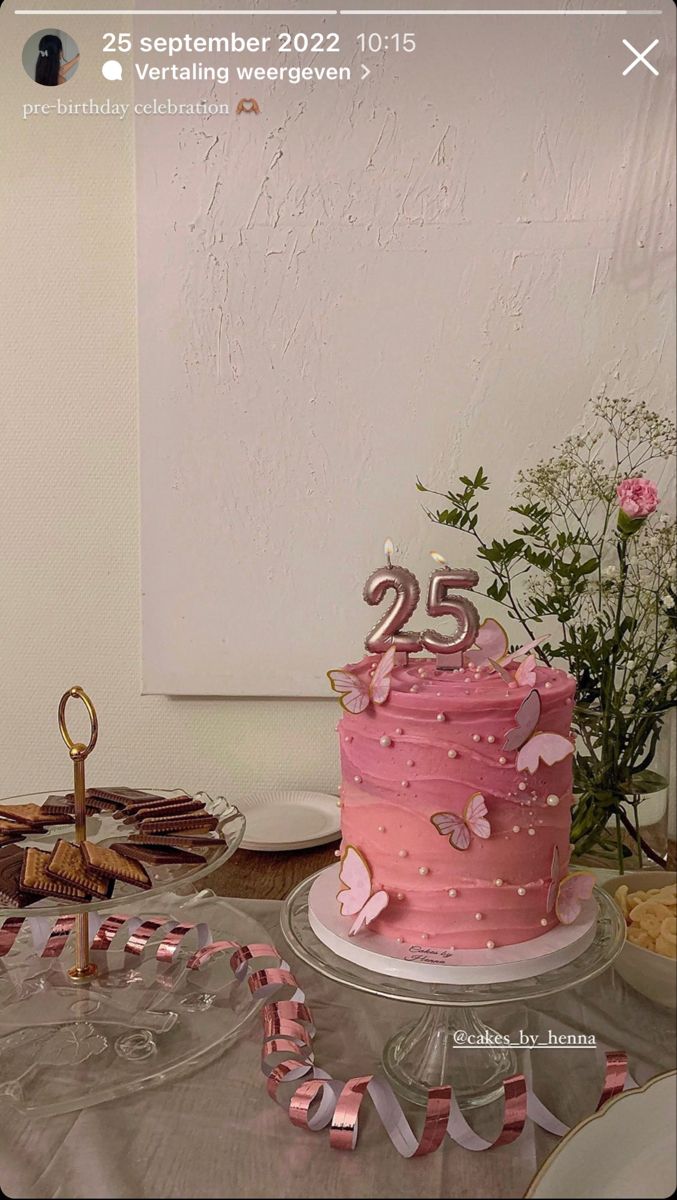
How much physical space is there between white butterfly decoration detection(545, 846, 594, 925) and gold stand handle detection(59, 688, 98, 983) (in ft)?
1.31

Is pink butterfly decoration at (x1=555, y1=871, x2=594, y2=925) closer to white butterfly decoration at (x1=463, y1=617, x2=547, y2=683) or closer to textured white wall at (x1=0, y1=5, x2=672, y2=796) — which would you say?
white butterfly decoration at (x1=463, y1=617, x2=547, y2=683)

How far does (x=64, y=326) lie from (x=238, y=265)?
26 cm

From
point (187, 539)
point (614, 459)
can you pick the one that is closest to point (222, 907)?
point (187, 539)

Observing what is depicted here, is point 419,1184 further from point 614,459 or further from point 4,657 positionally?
point 4,657

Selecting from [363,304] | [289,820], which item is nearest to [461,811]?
[289,820]

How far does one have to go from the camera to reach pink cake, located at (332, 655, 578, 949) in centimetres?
70

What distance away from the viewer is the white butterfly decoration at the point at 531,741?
696 mm

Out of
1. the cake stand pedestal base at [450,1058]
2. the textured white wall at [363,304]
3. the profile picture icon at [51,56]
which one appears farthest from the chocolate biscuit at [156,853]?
the profile picture icon at [51,56]

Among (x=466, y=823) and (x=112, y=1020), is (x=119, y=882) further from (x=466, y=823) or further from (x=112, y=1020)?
(x=466, y=823)

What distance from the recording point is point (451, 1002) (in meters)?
0.63

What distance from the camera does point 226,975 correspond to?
89cm

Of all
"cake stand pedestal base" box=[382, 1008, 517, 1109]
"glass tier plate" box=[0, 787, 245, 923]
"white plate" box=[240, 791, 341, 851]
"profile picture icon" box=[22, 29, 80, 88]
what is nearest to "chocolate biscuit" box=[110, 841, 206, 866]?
"glass tier plate" box=[0, 787, 245, 923]

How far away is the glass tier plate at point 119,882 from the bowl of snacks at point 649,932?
1.12 feet

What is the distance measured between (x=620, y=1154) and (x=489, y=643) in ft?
1.26
